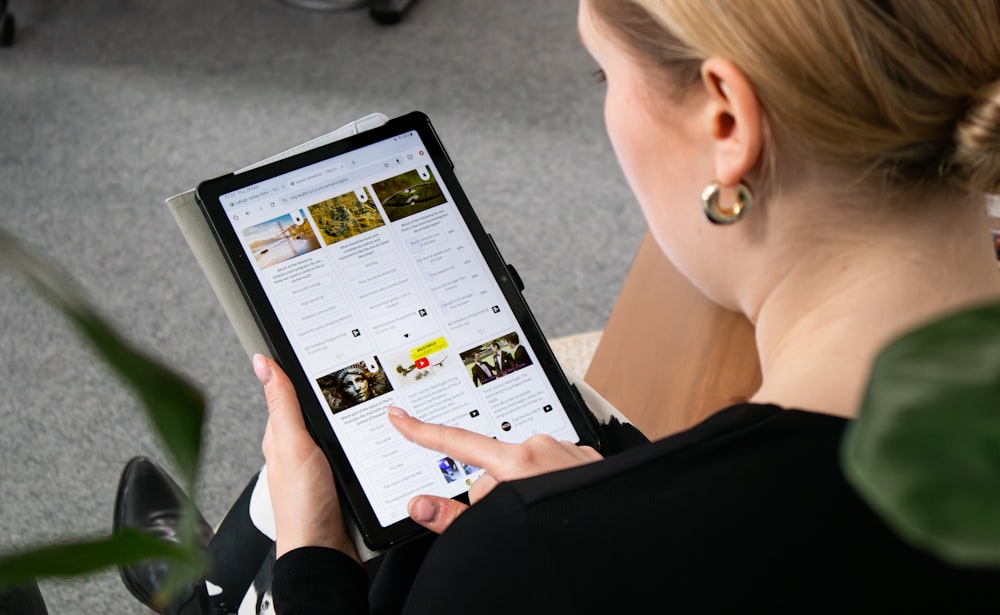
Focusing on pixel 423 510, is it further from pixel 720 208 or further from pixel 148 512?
pixel 148 512

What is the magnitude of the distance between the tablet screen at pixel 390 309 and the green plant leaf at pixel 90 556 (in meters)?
0.53

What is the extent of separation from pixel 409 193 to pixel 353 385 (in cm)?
17

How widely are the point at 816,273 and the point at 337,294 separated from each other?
1.26ft

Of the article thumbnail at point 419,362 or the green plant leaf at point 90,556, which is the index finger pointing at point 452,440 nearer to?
the article thumbnail at point 419,362

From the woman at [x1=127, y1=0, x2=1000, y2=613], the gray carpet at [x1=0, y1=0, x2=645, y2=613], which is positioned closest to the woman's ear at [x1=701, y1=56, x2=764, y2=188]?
the woman at [x1=127, y1=0, x2=1000, y2=613]

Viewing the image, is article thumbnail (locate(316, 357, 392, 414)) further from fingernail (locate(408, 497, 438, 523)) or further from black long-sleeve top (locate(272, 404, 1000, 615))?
black long-sleeve top (locate(272, 404, 1000, 615))

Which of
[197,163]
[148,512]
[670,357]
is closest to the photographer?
[670,357]

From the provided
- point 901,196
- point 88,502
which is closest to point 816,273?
point 901,196

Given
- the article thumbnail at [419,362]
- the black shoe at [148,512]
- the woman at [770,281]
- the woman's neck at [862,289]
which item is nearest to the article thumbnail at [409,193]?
the article thumbnail at [419,362]

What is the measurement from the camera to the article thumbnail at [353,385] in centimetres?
76

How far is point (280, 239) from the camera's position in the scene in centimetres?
78

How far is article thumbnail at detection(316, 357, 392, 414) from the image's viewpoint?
76 centimetres

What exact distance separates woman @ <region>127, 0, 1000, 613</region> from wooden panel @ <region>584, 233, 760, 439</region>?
0.25m

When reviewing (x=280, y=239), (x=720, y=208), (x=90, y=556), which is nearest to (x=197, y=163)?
(x=280, y=239)
